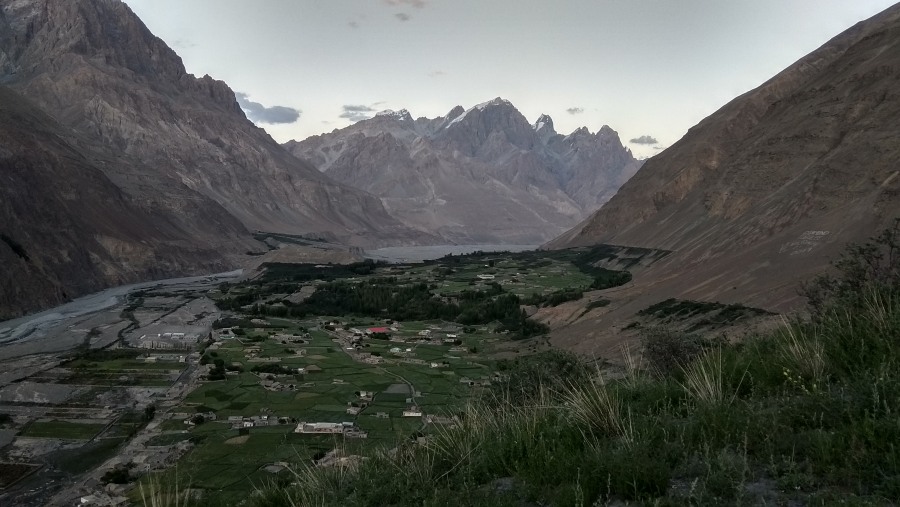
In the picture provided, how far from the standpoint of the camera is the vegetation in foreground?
17.9ft

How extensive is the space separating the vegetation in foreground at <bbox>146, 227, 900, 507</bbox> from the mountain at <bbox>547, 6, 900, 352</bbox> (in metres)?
32.3

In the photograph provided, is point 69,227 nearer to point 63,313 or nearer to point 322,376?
point 63,313

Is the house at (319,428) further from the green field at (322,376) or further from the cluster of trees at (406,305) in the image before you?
the cluster of trees at (406,305)

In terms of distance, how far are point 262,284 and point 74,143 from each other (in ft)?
287

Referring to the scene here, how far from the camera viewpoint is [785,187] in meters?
70.0

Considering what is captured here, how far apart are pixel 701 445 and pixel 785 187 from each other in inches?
2913

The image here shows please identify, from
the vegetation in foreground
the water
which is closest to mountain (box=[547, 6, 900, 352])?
the vegetation in foreground

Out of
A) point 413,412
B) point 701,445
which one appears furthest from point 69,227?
point 701,445

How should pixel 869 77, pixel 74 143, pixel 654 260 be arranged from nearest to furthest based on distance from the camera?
1. pixel 869 77
2. pixel 654 260
3. pixel 74 143

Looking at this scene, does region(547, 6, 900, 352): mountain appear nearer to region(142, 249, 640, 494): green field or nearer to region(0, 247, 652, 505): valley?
region(0, 247, 652, 505): valley

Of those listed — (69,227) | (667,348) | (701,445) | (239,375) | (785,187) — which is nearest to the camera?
(701,445)

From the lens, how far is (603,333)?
51.3 m

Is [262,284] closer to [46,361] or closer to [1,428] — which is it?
[46,361]

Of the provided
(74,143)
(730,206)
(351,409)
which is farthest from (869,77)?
(74,143)
